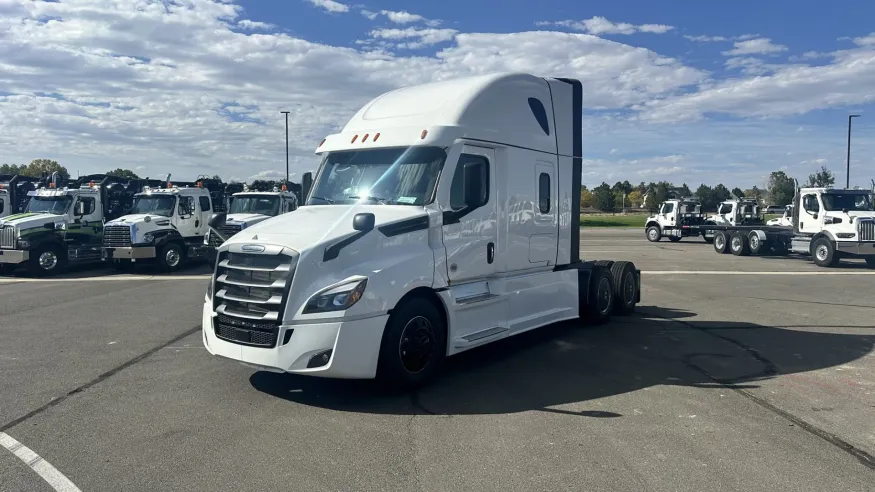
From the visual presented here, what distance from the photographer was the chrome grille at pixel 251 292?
590cm

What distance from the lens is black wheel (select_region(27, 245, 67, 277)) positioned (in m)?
18.5

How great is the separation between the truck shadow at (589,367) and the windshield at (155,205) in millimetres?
14170

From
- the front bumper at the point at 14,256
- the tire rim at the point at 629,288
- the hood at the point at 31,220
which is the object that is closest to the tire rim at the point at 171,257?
the hood at the point at 31,220

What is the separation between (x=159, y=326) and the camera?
1030cm

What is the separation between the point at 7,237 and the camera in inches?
728

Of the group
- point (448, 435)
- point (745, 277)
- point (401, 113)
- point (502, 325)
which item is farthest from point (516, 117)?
point (745, 277)

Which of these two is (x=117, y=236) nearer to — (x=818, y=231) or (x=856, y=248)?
(x=818, y=231)

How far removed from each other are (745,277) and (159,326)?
15057mm

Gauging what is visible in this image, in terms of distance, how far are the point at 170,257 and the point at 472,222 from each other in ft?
48.8

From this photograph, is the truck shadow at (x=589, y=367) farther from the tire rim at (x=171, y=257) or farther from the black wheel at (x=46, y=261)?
the black wheel at (x=46, y=261)

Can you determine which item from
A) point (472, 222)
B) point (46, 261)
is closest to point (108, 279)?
point (46, 261)

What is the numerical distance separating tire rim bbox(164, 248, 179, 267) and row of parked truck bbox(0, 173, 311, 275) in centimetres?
3

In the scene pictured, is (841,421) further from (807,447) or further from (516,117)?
(516,117)

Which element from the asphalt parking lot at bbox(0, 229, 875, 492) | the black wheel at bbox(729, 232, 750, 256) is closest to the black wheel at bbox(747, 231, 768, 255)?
the black wheel at bbox(729, 232, 750, 256)
